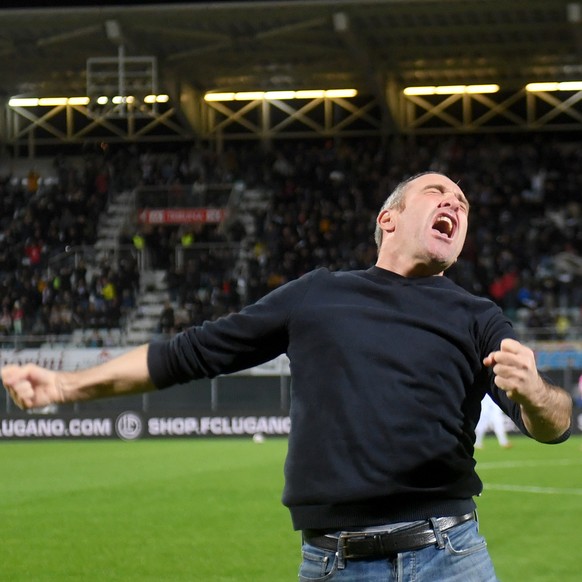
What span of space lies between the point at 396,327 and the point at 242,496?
41.1ft

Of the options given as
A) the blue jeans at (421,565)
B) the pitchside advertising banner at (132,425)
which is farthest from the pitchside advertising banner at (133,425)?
the blue jeans at (421,565)

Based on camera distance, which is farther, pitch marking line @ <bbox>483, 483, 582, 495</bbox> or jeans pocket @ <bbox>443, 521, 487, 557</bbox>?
pitch marking line @ <bbox>483, 483, 582, 495</bbox>

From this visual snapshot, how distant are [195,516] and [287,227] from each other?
24.8 meters

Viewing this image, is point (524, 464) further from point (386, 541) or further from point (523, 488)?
point (386, 541)

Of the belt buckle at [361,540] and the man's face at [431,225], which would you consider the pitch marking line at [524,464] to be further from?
the belt buckle at [361,540]

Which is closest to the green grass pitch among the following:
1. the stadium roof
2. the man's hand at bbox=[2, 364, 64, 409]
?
the man's hand at bbox=[2, 364, 64, 409]

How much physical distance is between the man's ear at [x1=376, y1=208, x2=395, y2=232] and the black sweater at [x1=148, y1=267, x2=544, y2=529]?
182 mm

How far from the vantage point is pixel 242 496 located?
16.0m

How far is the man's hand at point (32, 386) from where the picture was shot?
3670 millimetres

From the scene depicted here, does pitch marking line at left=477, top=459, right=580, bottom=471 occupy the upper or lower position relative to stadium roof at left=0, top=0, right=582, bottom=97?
lower

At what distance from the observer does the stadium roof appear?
3438 cm

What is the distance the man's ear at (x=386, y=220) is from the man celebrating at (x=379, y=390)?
0.32 ft

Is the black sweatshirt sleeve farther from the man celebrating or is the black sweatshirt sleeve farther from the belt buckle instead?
the belt buckle

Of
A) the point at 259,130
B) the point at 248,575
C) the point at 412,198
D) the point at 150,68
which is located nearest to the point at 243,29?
the point at 150,68
